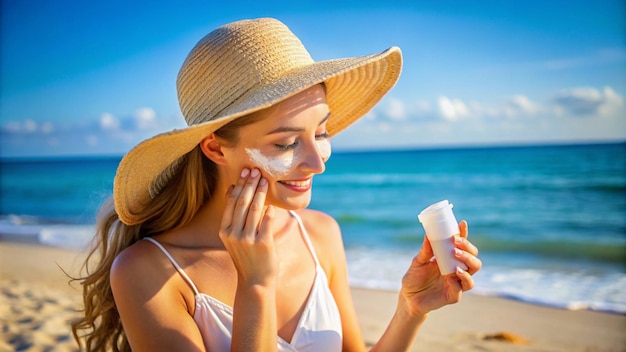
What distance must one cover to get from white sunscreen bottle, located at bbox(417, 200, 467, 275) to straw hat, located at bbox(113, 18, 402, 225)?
0.64 m

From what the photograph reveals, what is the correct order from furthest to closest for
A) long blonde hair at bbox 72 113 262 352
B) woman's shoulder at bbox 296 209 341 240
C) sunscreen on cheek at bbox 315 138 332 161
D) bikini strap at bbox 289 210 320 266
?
woman's shoulder at bbox 296 209 341 240, bikini strap at bbox 289 210 320 266, long blonde hair at bbox 72 113 262 352, sunscreen on cheek at bbox 315 138 332 161

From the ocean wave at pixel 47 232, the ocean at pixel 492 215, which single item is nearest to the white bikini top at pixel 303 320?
the ocean at pixel 492 215

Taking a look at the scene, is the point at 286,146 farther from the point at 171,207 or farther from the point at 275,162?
the point at 171,207

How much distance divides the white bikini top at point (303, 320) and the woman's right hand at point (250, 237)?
34 cm

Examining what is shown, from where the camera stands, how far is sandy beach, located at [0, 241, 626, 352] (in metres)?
5.21

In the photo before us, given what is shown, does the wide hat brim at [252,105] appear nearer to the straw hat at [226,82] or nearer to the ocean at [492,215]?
the straw hat at [226,82]

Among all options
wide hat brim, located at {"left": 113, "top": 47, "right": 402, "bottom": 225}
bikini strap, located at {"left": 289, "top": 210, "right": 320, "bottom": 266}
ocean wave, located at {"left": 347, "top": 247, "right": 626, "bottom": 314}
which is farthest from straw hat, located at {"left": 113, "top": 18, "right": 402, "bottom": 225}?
ocean wave, located at {"left": 347, "top": 247, "right": 626, "bottom": 314}

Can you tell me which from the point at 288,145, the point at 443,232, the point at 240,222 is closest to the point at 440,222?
the point at 443,232

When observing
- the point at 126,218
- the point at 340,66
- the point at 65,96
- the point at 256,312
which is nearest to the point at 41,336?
the point at 126,218

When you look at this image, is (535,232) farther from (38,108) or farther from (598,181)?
(38,108)

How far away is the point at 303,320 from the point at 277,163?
2.57 ft

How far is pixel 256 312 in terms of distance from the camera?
6.50ft

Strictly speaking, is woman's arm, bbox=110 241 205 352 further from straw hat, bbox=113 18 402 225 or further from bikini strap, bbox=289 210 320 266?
bikini strap, bbox=289 210 320 266

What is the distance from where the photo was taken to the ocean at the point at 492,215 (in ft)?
24.9
